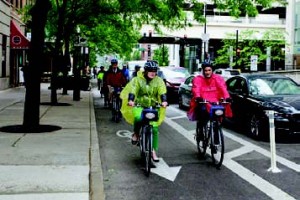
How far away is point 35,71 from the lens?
41.0 ft

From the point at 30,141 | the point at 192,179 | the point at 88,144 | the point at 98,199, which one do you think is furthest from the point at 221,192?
the point at 30,141

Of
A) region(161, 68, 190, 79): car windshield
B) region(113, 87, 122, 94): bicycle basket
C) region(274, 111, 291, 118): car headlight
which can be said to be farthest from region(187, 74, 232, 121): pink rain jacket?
region(161, 68, 190, 79): car windshield

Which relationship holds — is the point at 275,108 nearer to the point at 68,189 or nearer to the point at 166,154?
the point at 166,154

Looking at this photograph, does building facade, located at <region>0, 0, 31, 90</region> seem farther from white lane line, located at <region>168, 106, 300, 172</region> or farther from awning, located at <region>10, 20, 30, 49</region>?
white lane line, located at <region>168, 106, 300, 172</region>

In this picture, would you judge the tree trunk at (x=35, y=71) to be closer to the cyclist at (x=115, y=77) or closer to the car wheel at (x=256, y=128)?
the cyclist at (x=115, y=77)

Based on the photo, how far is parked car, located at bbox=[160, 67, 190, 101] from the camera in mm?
24375

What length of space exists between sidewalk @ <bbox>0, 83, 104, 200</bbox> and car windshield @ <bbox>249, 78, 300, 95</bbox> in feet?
13.5

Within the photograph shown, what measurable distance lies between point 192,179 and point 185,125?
7.16 meters

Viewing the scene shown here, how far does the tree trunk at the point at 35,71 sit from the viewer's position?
12305 millimetres

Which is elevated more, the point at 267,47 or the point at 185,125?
the point at 267,47

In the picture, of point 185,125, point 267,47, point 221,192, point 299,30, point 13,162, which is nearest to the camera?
point 221,192

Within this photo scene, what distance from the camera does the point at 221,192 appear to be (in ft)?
22.7

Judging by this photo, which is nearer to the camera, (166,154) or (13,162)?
(13,162)

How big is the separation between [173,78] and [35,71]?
13050 mm
